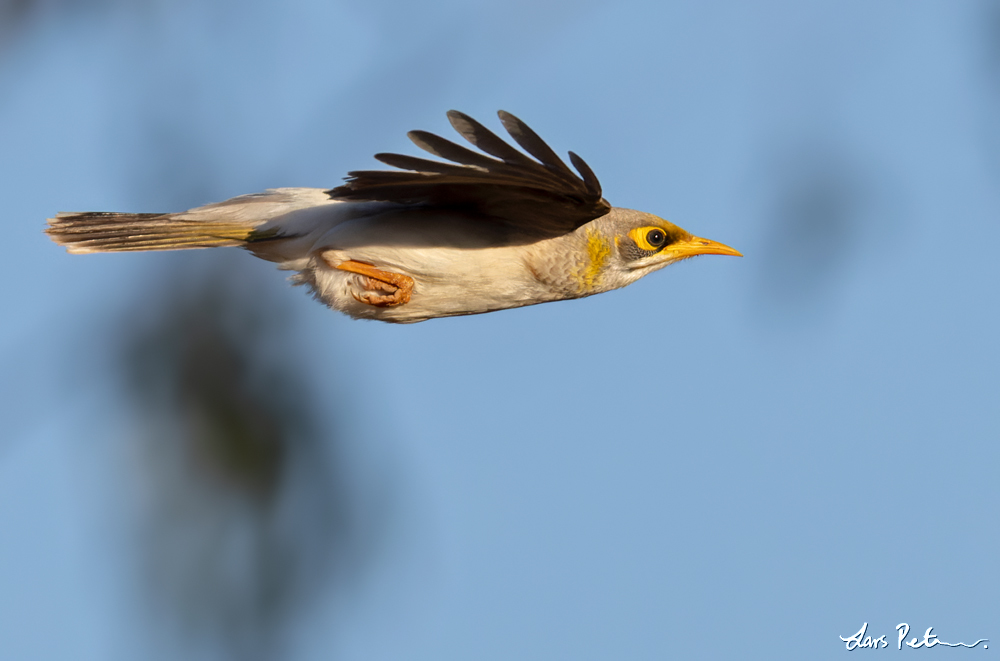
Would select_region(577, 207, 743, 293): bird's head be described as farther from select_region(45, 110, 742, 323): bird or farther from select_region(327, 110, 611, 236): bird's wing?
select_region(327, 110, 611, 236): bird's wing

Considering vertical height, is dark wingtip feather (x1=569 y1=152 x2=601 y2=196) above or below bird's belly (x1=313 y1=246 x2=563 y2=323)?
above

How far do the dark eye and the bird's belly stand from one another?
0.66 meters

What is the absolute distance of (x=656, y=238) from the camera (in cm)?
568

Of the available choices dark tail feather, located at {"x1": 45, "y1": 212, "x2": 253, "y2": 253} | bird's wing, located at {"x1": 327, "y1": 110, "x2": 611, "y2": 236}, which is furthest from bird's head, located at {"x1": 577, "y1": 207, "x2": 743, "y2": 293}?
dark tail feather, located at {"x1": 45, "y1": 212, "x2": 253, "y2": 253}

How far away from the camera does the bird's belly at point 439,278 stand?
5.12m

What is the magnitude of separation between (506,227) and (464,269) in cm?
29

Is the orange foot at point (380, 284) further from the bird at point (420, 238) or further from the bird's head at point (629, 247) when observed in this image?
the bird's head at point (629, 247)

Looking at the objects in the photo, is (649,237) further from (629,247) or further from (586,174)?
(586,174)

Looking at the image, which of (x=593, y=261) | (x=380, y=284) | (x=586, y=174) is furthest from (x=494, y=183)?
(x=593, y=261)

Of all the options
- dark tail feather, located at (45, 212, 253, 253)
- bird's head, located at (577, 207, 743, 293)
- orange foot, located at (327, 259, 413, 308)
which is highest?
dark tail feather, located at (45, 212, 253, 253)

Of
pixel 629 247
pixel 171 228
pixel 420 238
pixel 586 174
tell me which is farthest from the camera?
pixel 629 247

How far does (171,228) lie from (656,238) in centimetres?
229

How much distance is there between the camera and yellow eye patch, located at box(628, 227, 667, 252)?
559cm

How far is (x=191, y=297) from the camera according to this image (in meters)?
6.11
